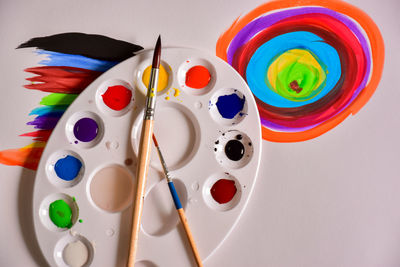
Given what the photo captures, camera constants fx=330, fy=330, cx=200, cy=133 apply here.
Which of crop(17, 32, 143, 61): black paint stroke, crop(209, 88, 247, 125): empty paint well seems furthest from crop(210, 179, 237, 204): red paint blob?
crop(17, 32, 143, 61): black paint stroke

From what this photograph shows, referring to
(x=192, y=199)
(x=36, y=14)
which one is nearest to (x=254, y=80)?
(x=192, y=199)

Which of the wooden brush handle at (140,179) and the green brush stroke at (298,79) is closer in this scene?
the wooden brush handle at (140,179)

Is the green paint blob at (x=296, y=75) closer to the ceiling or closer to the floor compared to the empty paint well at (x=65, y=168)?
closer to the ceiling

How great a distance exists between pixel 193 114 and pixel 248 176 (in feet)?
0.59

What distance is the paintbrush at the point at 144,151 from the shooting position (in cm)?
66

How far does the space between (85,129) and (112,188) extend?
14cm

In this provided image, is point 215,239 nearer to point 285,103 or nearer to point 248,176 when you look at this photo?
point 248,176

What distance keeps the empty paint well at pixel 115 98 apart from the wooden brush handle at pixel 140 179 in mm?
86

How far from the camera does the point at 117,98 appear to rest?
0.73 m

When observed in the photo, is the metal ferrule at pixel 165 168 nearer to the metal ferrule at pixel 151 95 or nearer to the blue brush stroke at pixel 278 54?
the metal ferrule at pixel 151 95

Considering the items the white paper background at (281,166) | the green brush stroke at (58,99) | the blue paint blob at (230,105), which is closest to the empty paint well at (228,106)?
the blue paint blob at (230,105)

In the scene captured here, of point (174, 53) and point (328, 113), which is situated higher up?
point (174, 53)

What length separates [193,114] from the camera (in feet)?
2.38

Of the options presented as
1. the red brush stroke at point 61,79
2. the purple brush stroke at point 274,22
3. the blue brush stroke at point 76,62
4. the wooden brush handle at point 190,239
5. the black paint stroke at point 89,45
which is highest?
the purple brush stroke at point 274,22
